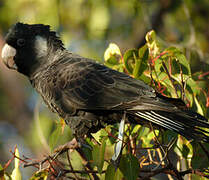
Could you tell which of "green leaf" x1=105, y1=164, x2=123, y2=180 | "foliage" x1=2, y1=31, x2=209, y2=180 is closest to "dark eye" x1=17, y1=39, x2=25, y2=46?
"foliage" x1=2, y1=31, x2=209, y2=180

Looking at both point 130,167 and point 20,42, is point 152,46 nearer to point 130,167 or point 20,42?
point 130,167

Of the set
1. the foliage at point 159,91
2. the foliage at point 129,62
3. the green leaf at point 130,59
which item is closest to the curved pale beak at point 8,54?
the foliage at point 129,62

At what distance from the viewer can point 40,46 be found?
3156 millimetres

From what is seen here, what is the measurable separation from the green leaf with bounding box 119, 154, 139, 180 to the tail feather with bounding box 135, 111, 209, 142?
0.33 meters

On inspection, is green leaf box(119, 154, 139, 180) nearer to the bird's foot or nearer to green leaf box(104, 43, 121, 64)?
the bird's foot

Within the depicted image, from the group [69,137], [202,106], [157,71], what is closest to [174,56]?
[157,71]

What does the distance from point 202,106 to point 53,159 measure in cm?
109

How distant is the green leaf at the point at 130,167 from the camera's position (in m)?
2.10

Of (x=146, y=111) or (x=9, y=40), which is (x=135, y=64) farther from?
(x=9, y=40)

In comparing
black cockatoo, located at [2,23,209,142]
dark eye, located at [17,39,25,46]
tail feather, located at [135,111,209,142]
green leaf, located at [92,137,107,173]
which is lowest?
green leaf, located at [92,137,107,173]

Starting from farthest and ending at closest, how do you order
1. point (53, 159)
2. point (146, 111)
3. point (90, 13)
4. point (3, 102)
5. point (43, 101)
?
point (3, 102)
point (90, 13)
point (43, 101)
point (146, 111)
point (53, 159)

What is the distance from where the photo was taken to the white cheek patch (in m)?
3.14

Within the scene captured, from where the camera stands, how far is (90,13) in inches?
199

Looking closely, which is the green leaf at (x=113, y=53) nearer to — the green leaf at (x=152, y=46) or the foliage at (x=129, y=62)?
Result: the foliage at (x=129, y=62)
